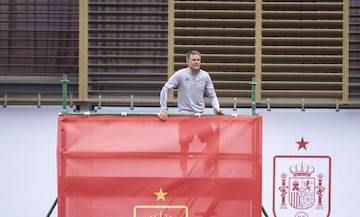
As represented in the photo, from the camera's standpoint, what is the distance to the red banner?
5883 mm

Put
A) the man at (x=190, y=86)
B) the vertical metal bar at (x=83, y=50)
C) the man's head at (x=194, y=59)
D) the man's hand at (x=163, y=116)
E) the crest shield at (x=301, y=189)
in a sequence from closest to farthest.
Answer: the man's hand at (x=163, y=116)
the man's head at (x=194, y=59)
the man at (x=190, y=86)
the crest shield at (x=301, y=189)
the vertical metal bar at (x=83, y=50)

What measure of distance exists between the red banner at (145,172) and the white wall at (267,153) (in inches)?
90.6

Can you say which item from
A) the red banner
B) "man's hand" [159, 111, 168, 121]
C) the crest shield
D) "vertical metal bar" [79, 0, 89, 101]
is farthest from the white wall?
"man's hand" [159, 111, 168, 121]

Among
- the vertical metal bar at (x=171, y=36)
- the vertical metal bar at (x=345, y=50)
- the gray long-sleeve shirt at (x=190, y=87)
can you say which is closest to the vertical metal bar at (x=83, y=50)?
the vertical metal bar at (x=171, y=36)

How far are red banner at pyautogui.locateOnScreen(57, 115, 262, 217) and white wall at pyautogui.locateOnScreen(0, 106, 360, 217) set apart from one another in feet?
7.55

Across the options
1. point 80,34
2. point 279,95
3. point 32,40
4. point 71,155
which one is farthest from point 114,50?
point 71,155

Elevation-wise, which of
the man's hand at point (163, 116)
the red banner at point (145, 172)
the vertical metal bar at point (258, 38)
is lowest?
the red banner at point (145, 172)

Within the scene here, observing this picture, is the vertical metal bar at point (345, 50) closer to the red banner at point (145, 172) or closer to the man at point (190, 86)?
the man at point (190, 86)

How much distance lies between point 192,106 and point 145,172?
93 cm

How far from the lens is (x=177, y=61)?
27.7 feet

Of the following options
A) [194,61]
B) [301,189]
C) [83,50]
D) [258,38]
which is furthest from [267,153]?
[83,50]

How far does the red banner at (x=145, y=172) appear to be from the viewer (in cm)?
588

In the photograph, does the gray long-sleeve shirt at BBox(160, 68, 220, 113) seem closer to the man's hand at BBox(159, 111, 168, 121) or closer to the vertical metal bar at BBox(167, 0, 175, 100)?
the man's hand at BBox(159, 111, 168, 121)

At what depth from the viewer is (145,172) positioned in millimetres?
5902
